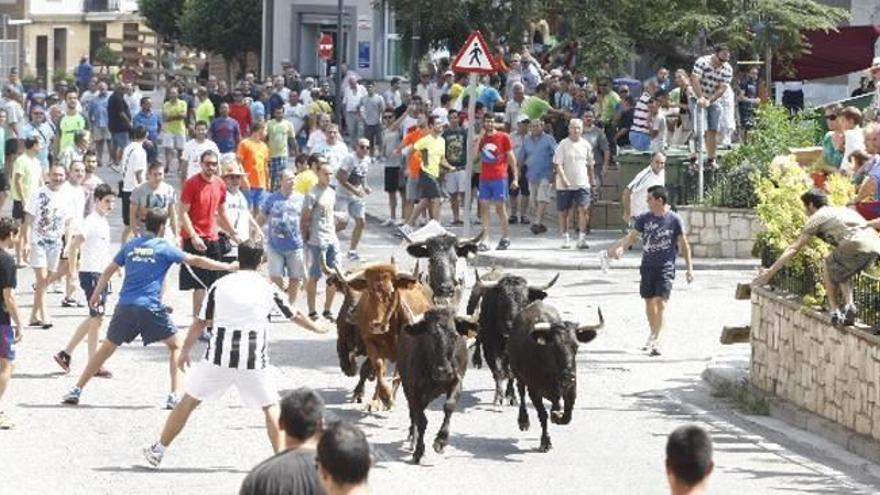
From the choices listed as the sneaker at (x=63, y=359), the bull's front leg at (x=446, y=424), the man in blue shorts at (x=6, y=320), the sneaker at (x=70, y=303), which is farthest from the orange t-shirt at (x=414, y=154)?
the bull's front leg at (x=446, y=424)

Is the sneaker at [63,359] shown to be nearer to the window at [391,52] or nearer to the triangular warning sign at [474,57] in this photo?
the triangular warning sign at [474,57]

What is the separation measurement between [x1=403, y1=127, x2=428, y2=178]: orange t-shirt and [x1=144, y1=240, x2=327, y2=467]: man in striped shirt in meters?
16.2

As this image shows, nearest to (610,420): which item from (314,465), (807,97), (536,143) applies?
(314,465)

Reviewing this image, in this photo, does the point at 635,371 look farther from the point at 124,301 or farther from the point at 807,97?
the point at 807,97

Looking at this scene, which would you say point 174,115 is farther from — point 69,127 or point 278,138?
point 278,138

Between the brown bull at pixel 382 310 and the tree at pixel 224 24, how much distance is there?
1821 inches

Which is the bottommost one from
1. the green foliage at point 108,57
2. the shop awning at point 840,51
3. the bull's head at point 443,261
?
the bull's head at point 443,261

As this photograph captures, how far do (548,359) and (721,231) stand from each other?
12901mm

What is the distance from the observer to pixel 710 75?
30.4 metres

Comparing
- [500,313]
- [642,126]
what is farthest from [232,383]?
[642,126]

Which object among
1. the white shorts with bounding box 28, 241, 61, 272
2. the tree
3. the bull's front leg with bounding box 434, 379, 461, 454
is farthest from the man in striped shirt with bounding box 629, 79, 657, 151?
the tree

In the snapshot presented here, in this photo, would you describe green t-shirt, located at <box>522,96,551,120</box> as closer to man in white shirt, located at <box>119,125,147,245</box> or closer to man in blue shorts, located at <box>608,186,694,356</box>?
man in white shirt, located at <box>119,125,147,245</box>

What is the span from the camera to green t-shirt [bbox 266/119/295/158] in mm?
37594

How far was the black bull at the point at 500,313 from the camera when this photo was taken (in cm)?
1900
